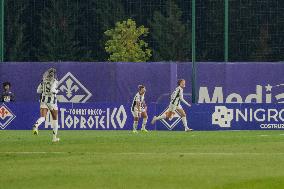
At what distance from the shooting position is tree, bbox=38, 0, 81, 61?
67.2 m

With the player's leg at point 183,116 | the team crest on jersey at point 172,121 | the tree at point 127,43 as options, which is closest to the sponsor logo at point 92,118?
the team crest on jersey at point 172,121

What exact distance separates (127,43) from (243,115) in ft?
92.0

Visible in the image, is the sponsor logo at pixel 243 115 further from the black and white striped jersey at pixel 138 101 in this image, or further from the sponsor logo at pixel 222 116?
the black and white striped jersey at pixel 138 101

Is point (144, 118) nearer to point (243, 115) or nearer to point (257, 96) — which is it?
point (243, 115)

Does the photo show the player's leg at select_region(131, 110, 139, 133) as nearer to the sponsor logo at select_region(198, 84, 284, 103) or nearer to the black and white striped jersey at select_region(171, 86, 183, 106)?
the black and white striped jersey at select_region(171, 86, 183, 106)

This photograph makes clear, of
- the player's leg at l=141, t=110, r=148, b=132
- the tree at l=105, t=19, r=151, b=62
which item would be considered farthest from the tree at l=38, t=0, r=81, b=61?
the player's leg at l=141, t=110, r=148, b=132

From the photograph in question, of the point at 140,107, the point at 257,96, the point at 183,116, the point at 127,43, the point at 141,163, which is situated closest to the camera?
the point at 141,163

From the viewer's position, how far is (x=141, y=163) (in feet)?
67.9

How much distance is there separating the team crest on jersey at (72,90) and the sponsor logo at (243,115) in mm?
5423

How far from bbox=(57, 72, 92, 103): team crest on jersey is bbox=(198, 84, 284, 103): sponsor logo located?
15.4 feet

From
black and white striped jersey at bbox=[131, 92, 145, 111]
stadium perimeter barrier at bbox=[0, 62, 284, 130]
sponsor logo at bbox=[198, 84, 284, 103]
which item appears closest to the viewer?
black and white striped jersey at bbox=[131, 92, 145, 111]

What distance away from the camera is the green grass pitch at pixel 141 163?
54.4 feet

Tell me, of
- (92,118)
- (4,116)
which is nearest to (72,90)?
(92,118)

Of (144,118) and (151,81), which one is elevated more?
(151,81)
